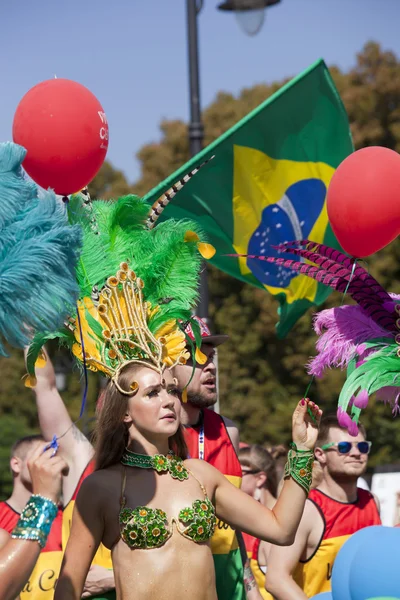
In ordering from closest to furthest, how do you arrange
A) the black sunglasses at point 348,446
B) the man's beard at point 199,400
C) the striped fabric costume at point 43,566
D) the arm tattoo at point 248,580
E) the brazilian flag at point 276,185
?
the man's beard at point 199,400 → the arm tattoo at point 248,580 → the striped fabric costume at point 43,566 → the black sunglasses at point 348,446 → the brazilian flag at point 276,185

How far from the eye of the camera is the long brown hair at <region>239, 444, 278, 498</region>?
7.40 m

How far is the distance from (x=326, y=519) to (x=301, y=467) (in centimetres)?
201

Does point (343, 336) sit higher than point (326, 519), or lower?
higher

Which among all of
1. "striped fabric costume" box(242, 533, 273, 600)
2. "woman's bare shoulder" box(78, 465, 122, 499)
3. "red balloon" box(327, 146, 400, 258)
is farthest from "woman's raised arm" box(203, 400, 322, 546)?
"striped fabric costume" box(242, 533, 273, 600)

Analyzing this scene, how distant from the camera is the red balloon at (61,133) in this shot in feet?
12.2

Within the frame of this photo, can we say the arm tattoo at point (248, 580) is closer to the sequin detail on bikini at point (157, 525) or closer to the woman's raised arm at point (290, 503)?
the woman's raised arm at point (290, 503)

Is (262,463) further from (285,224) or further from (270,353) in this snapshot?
(270,353)

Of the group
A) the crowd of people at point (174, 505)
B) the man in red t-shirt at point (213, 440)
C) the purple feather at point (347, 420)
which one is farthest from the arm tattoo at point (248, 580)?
the purple feather at point (347, 420)

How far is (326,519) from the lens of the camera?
575 centimetres

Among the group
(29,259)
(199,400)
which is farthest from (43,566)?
(29,259)

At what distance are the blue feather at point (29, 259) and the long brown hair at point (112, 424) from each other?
0.80 metres

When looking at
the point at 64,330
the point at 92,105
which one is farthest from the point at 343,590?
the point at 92,105

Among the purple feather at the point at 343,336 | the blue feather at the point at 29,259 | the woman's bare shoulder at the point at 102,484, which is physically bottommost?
the woman's bare shoulder at the point at 102,484

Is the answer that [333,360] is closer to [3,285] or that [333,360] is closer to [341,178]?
[341,178]
